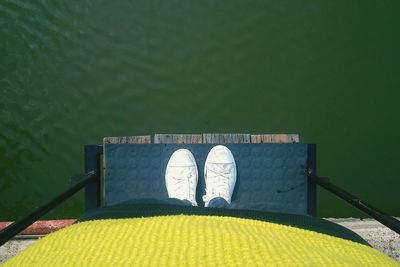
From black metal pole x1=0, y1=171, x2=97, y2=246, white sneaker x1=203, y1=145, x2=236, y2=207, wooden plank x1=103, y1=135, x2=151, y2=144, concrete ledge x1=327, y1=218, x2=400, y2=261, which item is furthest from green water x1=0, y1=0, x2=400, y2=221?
black metal pole x1=0, y1=171, x2=97, y2=246

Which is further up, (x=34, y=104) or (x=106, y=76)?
(x=106, y=76)

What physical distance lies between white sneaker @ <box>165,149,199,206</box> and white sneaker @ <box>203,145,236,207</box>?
7 centimetres

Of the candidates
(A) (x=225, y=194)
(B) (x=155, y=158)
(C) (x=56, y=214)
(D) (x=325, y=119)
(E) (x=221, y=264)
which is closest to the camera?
(E) (x=221, y=264)

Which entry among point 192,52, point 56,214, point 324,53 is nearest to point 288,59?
point 324,53

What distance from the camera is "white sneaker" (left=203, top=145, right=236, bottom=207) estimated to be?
1.78 meters

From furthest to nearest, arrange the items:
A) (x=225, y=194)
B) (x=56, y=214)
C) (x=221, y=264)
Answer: (x=56, y=214)
(x=225, y=194)
(x=221, y=264)

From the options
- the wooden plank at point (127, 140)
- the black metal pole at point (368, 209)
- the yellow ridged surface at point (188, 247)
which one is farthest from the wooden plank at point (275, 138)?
the yellow ridged surface at point (188, 247)

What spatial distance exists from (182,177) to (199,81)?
1.49 meters

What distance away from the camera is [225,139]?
194cm

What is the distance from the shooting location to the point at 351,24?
321 centimetres

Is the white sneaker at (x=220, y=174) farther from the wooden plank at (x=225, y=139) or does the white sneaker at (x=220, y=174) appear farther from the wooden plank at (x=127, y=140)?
the wooden plank at (x=127, y=140)

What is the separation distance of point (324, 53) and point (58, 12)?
7.36 feet

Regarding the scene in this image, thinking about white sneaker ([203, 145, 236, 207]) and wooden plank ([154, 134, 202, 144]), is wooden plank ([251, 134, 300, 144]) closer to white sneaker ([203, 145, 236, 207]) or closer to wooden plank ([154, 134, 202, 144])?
white sneaker ([203, 145, 236, 207])

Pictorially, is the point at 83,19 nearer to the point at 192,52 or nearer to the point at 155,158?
the point at 192,52
